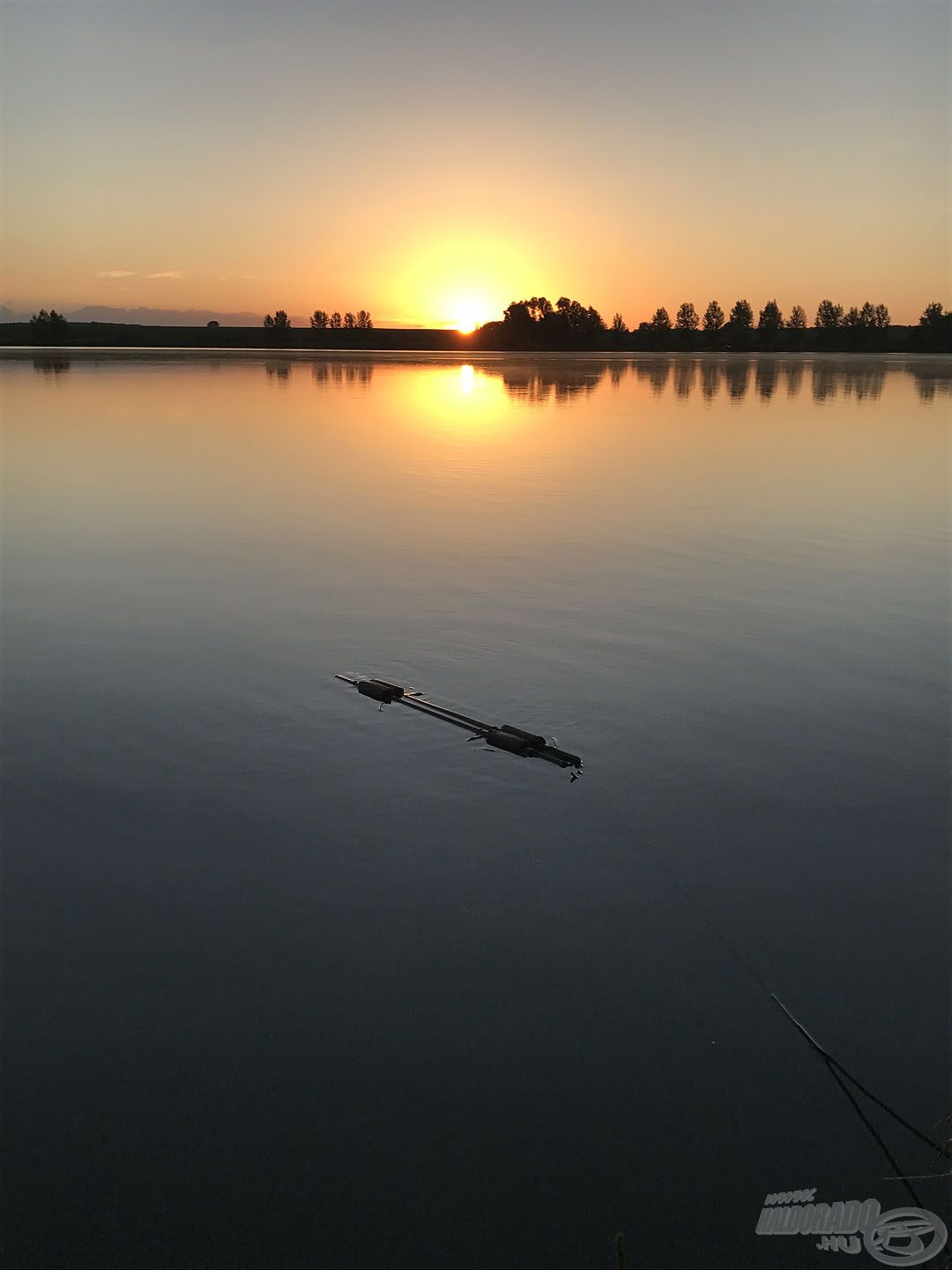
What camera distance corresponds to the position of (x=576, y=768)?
8.92 metres

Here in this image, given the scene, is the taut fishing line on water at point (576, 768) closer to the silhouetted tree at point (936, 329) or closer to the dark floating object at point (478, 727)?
the dark floating object at point (478, 727)

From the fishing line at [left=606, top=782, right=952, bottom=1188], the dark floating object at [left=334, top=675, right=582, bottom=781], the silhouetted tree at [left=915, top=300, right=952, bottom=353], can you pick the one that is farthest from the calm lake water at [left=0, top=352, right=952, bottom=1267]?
the silhouetted tree at [left=915, top=300, right=952, bottom=353]

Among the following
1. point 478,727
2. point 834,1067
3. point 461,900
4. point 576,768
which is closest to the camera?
point 834,1067

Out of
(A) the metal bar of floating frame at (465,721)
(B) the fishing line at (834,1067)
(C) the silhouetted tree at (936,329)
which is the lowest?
(B) the fishing line at (834,1067)

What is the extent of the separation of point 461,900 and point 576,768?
91.7 inches

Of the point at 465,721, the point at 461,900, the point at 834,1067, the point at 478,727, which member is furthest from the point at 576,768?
the point at 834,1067

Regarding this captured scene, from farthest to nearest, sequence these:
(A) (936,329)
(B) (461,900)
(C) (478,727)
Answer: (A) (936,329) < (C) (478,727) < (B) (461,900)

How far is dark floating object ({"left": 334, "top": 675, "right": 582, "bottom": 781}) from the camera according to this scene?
9078 mm

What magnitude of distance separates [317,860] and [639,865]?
2.53m

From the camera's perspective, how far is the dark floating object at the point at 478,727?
29.8 ft

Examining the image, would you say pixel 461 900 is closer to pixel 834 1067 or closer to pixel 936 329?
pixel 834 1067

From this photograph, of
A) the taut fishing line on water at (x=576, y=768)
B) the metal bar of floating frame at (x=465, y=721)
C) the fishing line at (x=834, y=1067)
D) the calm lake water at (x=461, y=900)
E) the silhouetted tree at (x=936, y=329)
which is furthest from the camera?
the silhouetted tree at (x=936, y=329)

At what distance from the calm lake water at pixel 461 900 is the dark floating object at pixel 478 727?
21 cm

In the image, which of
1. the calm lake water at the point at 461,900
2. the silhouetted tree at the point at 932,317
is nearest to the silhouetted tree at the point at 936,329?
the silhouetted tree at the point at 932,317
